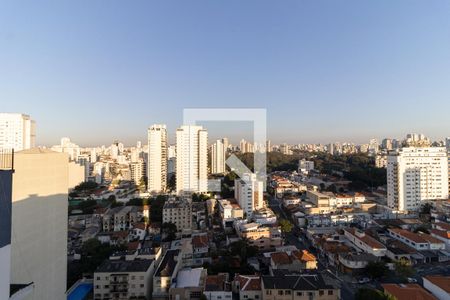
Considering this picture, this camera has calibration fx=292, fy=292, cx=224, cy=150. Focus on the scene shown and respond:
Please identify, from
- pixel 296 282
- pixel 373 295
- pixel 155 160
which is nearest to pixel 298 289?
pixel 296 282

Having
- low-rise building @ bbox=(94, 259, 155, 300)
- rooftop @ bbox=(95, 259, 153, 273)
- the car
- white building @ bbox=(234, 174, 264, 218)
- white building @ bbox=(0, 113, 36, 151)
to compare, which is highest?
white building @ bbox=(0, 113, 36, 151)

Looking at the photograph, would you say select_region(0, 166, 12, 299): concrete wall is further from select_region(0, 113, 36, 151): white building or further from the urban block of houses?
select_region(0, 113, 36, 151): white building

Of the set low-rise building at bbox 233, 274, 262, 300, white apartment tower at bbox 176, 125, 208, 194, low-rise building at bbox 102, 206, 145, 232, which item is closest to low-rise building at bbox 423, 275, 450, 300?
low-rise building at bbox 233, 274, 262, 300

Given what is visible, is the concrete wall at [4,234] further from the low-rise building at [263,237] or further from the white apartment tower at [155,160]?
the white apartment tower at [155,160]

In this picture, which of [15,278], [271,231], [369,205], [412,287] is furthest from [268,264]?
[369,205]

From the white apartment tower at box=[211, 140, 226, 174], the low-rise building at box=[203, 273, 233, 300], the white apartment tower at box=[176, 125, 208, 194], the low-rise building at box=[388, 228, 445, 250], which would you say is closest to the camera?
the low-rise building at box=[203, 273, 233, 300]

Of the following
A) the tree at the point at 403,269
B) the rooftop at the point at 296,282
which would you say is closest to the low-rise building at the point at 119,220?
the rooftop at the point at 296,282
